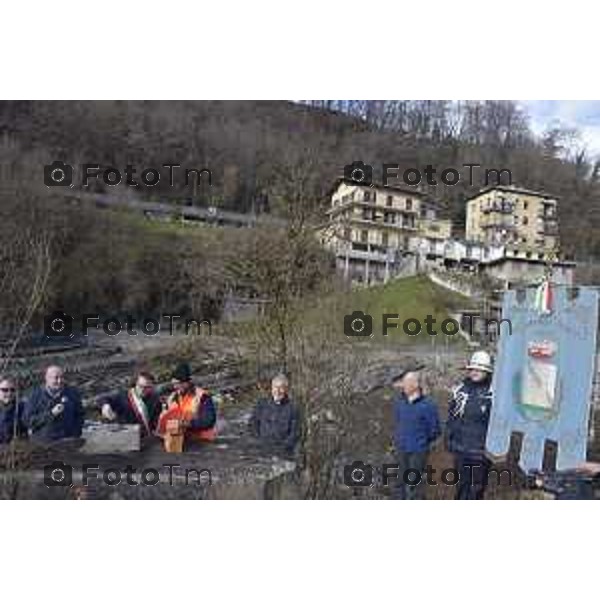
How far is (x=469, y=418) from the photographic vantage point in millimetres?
5484

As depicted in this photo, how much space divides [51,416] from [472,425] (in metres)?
2.36

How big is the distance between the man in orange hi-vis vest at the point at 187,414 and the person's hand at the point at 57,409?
0.56 m

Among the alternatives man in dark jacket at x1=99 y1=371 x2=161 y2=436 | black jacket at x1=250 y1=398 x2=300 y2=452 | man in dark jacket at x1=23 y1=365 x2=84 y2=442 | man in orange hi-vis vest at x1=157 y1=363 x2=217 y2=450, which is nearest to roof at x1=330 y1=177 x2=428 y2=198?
black jacket at x1=250 y1=398 x2=300 y2=452

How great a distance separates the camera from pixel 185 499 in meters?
5.32

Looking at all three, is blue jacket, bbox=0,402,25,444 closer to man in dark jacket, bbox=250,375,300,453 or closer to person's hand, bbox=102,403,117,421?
person's hand, bbox=102,403,117,421

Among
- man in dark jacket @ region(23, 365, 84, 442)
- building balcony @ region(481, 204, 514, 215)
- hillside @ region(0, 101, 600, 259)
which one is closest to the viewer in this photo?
hillside @ region(0, 101, 600, 259)

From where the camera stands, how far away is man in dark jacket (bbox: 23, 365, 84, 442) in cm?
550

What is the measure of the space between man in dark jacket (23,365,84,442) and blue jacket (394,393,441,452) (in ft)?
5.86

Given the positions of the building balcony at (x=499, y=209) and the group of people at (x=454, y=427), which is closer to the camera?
the group of people at (x=454, y=427)

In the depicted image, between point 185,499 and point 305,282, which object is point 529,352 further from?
point 185,499

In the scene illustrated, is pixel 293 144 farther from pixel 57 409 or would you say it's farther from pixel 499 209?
pixel 57 409

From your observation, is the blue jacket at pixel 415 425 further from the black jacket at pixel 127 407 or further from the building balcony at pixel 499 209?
the black jacket at pixel 127 407

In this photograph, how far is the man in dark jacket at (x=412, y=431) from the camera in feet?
17.8

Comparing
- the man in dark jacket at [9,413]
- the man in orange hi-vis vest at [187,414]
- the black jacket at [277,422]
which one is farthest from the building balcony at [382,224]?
the man in dark jacket at [9,413]
